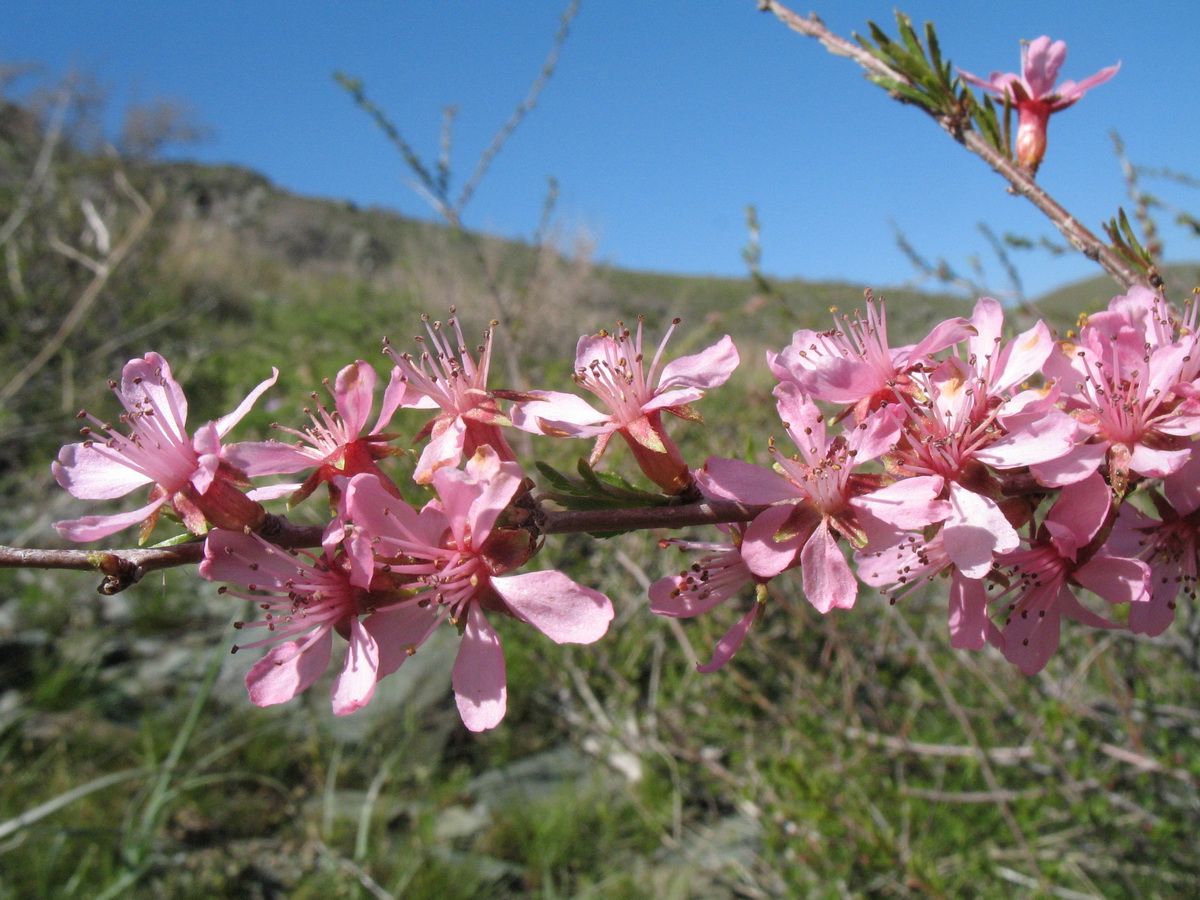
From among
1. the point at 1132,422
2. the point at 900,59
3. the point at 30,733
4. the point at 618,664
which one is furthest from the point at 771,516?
the point at 30,733

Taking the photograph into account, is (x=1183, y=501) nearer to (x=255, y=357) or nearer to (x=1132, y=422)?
(x=1132, y=422)

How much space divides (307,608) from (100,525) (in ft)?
0.98

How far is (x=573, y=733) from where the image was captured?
386 centimetres

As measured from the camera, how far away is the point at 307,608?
102cm

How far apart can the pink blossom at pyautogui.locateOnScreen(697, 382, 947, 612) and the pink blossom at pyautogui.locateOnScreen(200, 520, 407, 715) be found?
48 cm

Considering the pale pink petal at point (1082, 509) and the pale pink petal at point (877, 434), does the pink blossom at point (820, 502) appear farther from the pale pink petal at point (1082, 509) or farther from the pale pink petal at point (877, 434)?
the pale pink petal at point (1082, 509)

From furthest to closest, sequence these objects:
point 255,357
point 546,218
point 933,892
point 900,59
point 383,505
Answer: point 255,357 → point 546,218 → point 933,892 → point 900,59 → point 383,505

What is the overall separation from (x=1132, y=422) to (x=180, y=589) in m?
5.37

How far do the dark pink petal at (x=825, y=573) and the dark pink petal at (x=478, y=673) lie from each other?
424 millimetres

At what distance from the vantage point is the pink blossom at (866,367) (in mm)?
1069

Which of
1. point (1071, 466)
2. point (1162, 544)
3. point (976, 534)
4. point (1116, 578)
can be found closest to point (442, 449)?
point (976, 534)

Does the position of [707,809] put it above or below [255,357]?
below

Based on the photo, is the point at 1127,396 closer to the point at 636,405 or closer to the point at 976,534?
the point at 976,534

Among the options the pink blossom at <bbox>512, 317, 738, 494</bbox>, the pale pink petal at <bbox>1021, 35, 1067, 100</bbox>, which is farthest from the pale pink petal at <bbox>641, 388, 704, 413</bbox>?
the pale pink petal at <bbox>1021, 35, 1067, 100</bbox>
